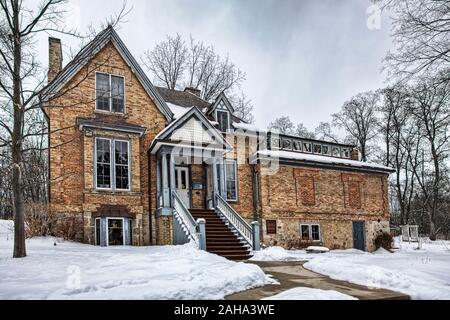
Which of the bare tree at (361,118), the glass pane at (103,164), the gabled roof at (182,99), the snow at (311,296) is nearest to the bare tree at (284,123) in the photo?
the bare tree at (361,118)

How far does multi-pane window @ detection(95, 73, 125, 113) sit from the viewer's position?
17.4 meters

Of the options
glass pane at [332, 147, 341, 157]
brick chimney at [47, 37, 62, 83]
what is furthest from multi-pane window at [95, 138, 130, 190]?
glass pane at [332, 147, 341, 157]

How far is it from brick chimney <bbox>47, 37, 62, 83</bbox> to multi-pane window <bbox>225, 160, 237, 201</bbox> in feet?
31.2

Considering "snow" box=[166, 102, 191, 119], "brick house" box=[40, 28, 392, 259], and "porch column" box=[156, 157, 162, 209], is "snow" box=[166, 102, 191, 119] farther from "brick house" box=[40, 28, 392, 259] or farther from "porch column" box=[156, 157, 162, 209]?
"porch column" box=[156, 157, 162, 209]

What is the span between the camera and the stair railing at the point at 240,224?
1573cm

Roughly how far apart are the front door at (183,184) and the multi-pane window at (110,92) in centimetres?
404

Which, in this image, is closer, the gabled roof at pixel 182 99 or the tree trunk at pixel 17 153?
the tree trunk at pixel 17 153

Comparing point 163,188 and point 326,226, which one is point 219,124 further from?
point 326,226

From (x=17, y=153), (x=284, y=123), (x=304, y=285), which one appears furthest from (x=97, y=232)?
(x=284, y=123)

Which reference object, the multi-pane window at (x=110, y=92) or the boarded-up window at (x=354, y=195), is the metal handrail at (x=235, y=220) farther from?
the boarded-up window at (x=354, y=195)

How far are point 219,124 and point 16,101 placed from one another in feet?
39.4

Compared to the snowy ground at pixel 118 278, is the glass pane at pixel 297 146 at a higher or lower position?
higher
